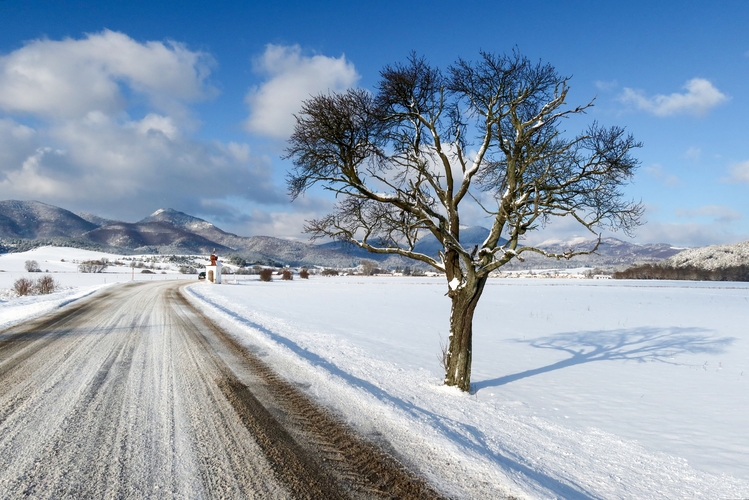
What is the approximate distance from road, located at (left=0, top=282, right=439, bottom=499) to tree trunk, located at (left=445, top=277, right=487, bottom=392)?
3.00m

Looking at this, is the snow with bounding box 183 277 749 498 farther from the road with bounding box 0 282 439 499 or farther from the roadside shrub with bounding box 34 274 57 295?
the roadside shrub with bounding box 34 274 57 295

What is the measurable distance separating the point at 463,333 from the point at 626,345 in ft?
32.8

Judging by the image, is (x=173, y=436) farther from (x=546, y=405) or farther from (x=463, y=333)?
(x=546, y=405)

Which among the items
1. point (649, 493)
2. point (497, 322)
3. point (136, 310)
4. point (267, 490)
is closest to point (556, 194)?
point (649, 493)

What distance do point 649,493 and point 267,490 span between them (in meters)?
3.61

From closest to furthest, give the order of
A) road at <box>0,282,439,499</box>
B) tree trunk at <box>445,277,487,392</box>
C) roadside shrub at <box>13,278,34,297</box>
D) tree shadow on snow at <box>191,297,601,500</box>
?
road at <box>0,282,439,499</box> → tree shadow on snow at <box>191,297,601,500</box> → tree trunk at <box>445,277,487,392</box> → roadside shrub at <box>13,278,34,297</box>

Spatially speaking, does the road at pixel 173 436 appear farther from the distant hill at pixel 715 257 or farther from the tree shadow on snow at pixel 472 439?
the distant hill at pixel 715 257

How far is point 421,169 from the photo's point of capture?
23.6 ft

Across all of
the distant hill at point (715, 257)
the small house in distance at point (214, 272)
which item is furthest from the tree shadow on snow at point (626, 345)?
the distant hill at point (715, 257)

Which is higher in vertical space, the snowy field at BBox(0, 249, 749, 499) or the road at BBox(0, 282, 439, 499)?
the road at BBox(0, 282, 439, 499)

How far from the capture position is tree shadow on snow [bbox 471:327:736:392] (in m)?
11.0

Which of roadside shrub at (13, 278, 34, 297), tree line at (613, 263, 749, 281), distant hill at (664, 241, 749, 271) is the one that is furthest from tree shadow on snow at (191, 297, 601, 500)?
distant hill at (664, 241, 749, 271)

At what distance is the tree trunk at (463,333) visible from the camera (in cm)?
710

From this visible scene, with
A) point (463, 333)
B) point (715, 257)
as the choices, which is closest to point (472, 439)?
point (463, 333)
